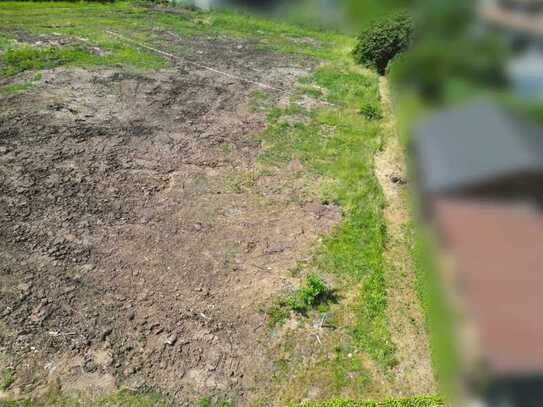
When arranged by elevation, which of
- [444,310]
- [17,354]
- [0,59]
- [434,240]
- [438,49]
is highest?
[438,49]

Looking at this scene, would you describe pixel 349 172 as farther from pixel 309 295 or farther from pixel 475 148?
pixel 475 148

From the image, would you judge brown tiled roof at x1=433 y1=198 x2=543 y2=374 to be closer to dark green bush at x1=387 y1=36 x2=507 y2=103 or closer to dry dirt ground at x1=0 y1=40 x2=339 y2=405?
dark green bush at x1=387 y1=36 x2=507 y2=103

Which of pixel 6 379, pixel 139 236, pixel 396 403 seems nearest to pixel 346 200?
pixel 139 236

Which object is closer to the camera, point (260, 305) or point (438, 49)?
point (438, 49)

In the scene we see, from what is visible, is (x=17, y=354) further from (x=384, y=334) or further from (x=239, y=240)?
(x=384, y=334)

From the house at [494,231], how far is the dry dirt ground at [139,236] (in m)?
5.51

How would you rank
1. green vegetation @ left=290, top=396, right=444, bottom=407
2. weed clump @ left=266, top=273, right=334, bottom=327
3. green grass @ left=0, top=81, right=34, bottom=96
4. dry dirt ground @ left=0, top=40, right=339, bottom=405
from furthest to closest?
green grass @ left=0, top=81, right=34, bottom=96 → weed clump @ left=266, top=273, right=334, bottom=327 → dry dirt ground @ left=0, top=40, right=339, bottom=405 → green vegetation @ left=290, top=396, right=444, bottom=407

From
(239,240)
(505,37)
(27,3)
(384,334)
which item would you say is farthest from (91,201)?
(27,3)

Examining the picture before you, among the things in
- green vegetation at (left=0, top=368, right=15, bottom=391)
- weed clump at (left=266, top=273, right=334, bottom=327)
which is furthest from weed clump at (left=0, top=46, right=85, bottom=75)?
weed clump at (left=266, top=273, right=334, bottom=327)

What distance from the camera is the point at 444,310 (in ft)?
3.26

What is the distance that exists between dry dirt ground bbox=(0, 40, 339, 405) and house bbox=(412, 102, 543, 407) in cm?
551

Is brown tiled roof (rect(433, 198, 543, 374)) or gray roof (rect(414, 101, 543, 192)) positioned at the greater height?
gray roof (rect(414, 101, 543, 192))

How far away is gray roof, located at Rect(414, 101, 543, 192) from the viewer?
67 cm

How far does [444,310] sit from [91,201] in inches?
339
